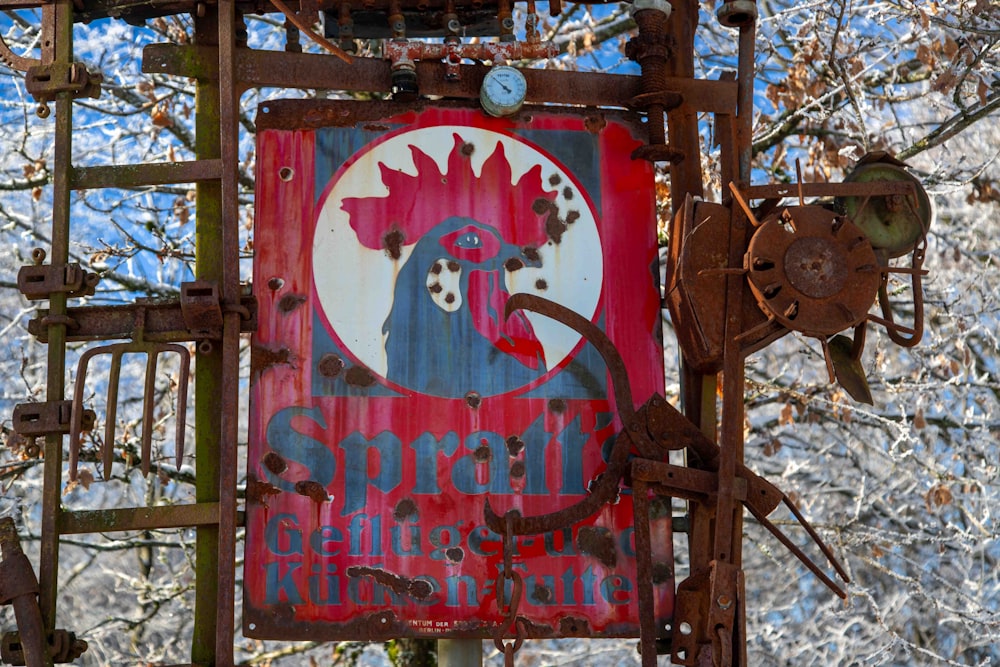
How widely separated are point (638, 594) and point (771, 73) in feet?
19.8

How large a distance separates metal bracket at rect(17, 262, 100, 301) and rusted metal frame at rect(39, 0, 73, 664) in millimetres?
29

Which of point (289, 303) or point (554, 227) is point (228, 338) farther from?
point (554, 227)

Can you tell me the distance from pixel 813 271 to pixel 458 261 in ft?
4.26

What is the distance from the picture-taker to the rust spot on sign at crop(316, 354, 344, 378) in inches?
189

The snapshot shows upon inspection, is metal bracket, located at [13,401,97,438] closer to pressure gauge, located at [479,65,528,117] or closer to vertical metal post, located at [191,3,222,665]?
Result: vertical metal post, located at [191,3,222,665]

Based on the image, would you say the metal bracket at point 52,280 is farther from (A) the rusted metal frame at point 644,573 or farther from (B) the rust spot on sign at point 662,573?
(B) the rust spot on sign at point 662,573

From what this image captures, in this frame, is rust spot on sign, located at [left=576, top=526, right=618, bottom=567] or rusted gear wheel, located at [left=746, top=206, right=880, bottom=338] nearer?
rusted gear wheel, located at [left=746, top=206, right=880, bottom=338]

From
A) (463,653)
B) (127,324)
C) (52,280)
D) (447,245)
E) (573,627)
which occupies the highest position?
(447,245)

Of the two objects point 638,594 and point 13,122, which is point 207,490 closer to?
point 638,594

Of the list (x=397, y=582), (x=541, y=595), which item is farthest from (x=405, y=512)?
(x=541, y=595)

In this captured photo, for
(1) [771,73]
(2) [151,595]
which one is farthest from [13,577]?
(1) [771,73]

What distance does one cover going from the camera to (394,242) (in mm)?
4957

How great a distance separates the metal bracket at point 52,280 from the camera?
4695 mm

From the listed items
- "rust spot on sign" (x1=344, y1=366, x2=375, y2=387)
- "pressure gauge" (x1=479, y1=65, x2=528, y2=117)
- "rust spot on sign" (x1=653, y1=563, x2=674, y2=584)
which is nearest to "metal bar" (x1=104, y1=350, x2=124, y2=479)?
"rust spot on sign" (x1=344, y1=366, x2=375, y2=387)
